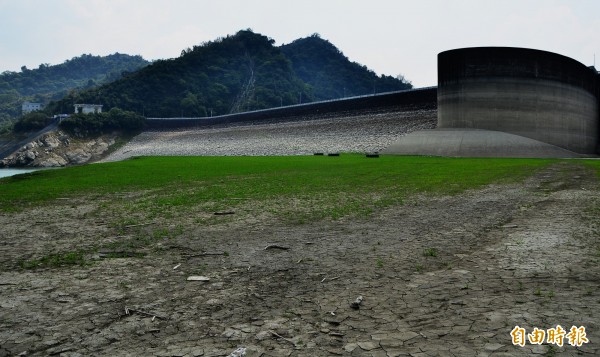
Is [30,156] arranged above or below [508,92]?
below

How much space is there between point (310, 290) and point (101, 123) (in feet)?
340

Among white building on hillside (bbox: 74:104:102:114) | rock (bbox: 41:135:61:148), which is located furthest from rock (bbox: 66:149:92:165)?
white building on hillside (bbox: 74:104:102:114)

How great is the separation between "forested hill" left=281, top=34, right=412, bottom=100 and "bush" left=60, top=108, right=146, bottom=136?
7479 centimetres

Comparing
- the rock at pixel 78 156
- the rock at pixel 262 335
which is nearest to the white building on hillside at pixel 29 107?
the rock at pixel 78 156

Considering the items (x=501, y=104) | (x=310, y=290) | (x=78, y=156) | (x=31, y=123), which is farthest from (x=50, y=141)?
(x=310, y=290)

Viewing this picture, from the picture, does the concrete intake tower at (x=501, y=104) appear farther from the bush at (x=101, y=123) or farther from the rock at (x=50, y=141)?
the rock at (x=50, y=141)

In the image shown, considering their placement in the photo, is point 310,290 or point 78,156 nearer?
point 310,290

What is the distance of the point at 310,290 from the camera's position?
14.4 feet

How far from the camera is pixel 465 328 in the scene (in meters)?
3.29

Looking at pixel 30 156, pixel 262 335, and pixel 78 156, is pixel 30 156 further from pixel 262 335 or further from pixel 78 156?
pixel 262 335

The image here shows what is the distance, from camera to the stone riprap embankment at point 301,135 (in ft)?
183

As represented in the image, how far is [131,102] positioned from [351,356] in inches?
4937

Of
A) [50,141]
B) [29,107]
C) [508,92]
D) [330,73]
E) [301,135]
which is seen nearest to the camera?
[508,92]

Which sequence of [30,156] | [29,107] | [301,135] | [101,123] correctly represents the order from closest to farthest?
[301,135], [30,156], [101,123], [29,107]
